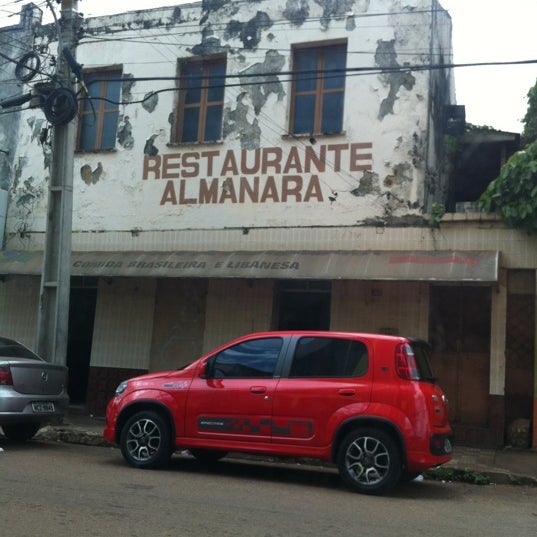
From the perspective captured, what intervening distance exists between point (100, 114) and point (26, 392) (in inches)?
280

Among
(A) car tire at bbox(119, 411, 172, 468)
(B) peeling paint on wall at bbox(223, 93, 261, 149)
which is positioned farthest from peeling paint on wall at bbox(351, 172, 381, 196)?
(A) car tire at bbox(119, 411, 172, 468)

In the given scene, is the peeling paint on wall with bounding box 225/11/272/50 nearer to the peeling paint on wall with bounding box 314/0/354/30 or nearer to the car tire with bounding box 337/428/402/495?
the peeling paint on wall with bounding box 314/0/354/30

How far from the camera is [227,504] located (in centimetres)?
660

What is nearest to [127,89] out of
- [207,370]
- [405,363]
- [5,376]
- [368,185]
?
[368,185]

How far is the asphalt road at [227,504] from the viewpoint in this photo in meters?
5.71

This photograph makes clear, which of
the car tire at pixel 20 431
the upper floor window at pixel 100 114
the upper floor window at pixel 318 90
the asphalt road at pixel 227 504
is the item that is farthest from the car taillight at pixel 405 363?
the upper floor window at pixel 100 114

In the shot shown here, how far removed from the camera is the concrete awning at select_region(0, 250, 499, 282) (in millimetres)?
10945

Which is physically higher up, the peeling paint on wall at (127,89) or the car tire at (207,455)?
the peeling paint on wall at (127,89)

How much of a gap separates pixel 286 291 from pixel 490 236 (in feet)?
12.2

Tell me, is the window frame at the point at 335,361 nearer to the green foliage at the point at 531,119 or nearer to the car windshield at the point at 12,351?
the car windshield at the point at 12,351

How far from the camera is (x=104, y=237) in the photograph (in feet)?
46.7

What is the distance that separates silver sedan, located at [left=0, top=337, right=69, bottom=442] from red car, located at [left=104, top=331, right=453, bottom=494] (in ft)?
5.12

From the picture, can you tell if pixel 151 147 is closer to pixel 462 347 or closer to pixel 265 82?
pixel 265 82

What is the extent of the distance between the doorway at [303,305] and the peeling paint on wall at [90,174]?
14.4 ft
